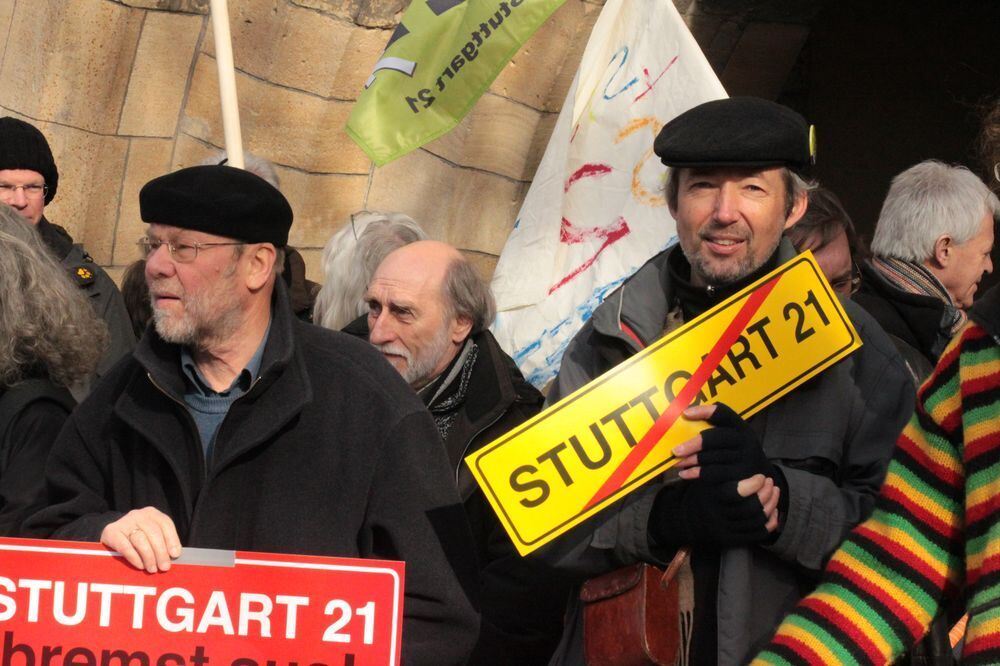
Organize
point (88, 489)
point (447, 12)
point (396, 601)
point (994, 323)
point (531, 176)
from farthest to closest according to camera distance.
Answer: point (531, 176), point (447, 12), point (88, 489), point (396, 601), point (994, 323)

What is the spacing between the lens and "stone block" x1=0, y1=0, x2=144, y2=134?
21.9 feet

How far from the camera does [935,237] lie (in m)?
4.78

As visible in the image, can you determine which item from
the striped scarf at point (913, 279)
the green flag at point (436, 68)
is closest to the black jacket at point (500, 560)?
the striped scarf at point (913, 279)

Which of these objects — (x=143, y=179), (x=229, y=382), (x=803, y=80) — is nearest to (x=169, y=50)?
(x=143, y=179)

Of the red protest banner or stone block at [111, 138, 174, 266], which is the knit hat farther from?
the red protest banner

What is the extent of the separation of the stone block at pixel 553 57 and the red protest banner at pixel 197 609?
4802 mm

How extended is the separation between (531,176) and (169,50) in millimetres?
1741

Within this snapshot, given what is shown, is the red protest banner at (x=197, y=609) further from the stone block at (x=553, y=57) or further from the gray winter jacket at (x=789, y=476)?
the stone block at (x=553, y=57)

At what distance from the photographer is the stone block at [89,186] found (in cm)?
683

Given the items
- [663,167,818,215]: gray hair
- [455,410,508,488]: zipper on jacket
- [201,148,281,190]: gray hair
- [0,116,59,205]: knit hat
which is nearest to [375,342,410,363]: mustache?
[455,410,508,488]: zipper on jacket

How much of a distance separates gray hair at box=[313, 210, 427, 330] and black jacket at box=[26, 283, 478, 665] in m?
1.72

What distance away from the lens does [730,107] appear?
3.22 metres

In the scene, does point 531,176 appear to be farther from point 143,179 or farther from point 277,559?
point 277,559

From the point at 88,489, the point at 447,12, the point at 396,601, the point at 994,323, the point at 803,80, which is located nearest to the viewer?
the point at 994,323
